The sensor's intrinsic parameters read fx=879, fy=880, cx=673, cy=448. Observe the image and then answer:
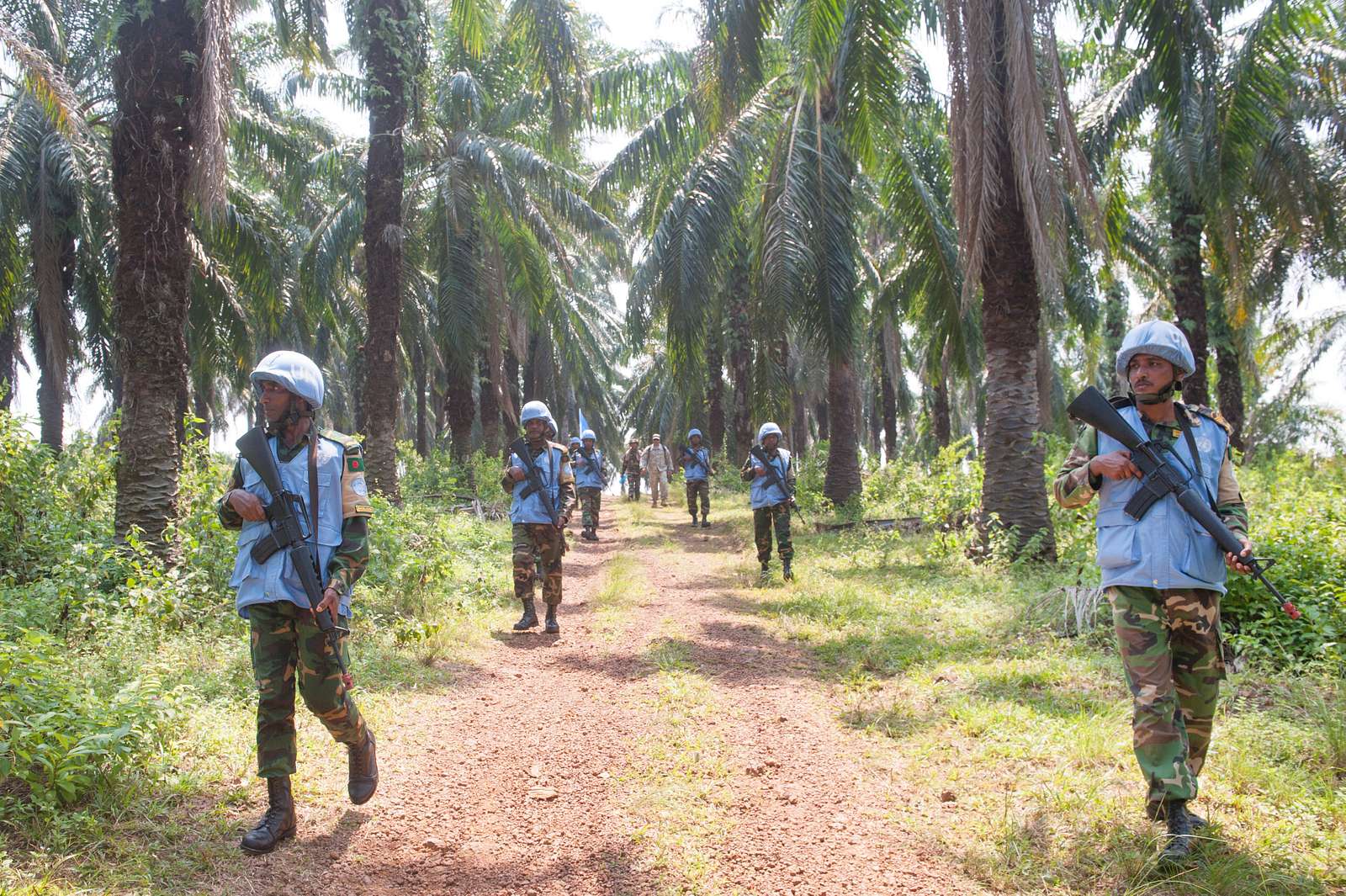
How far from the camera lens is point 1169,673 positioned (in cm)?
333

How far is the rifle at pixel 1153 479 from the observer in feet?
10.8

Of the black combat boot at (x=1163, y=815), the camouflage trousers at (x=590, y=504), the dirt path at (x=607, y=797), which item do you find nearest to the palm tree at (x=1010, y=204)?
the dirt path at (x=607, y=797)

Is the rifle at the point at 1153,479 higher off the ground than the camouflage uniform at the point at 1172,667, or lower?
higher

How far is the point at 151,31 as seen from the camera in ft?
22.9

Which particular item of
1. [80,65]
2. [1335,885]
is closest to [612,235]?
[80,65]

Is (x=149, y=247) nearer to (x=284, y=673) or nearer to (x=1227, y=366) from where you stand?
(x=284, y=673)

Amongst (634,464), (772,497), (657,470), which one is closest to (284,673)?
(772,497)

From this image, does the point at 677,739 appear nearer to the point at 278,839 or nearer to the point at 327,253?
the point at 278,839

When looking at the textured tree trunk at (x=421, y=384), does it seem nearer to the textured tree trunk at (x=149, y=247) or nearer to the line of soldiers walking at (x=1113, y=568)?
the textured tree trunk at (x=149, y=247)

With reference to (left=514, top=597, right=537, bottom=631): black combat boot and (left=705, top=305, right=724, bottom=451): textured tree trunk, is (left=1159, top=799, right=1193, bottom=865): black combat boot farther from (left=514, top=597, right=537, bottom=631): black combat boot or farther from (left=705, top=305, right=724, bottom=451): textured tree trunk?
(left=705, top=305, right=724, bottom=451): textured tree trunk

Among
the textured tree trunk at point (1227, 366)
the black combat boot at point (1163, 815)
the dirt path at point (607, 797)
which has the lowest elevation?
Answer: the dirt path at point (607, 797)

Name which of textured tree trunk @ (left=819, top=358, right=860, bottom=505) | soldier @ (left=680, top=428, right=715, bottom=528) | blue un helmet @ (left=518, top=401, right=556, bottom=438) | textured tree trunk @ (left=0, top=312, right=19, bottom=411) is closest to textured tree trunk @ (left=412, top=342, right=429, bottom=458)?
A: textured tree trunk @ (left=0, top=312, right=19, bottom=411)

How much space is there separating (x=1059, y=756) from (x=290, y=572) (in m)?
3.58

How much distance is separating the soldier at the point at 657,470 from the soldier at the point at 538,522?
554 inches
